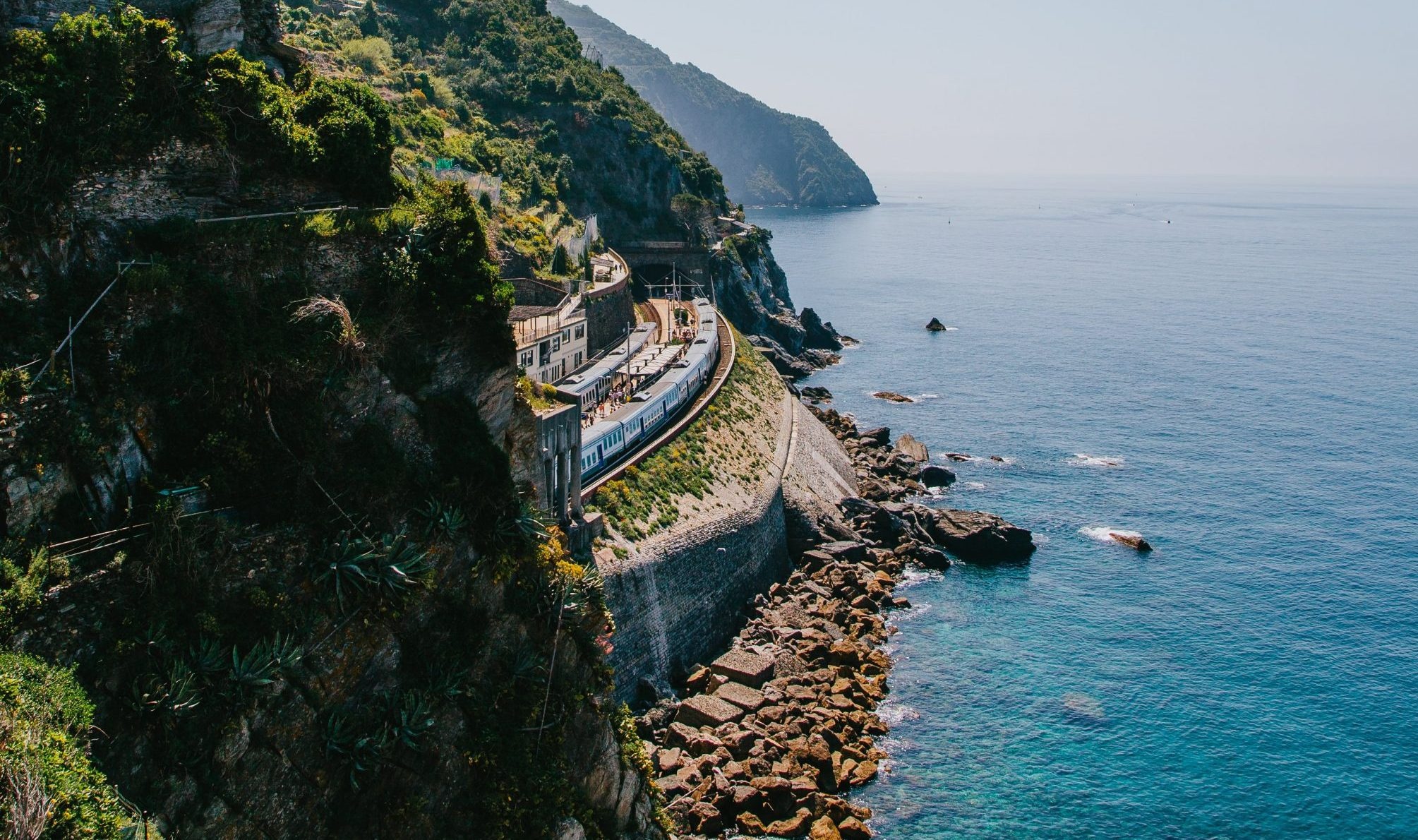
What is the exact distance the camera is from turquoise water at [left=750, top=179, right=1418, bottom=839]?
44750mm

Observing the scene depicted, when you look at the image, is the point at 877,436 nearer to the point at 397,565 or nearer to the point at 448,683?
the point at 448,683

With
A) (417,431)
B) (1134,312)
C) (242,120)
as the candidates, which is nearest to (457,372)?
(417,431)

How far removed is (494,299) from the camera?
3231cm

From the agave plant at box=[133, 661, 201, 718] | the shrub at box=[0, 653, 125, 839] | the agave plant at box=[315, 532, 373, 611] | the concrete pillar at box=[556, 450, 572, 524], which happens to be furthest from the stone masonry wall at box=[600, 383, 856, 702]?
the shrub at box=[0, 653, 125, 839]

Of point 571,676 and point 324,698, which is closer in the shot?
point 324,698

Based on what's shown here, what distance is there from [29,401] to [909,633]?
44757 millimetres

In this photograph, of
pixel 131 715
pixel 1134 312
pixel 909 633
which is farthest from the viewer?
pixel 1134 312

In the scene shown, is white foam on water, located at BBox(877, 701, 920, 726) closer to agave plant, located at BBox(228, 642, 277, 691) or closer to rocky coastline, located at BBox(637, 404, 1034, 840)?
rocky coastline, located at BBox(637, 404, 1034, 840)

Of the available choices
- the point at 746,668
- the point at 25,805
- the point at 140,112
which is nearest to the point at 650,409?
the point at 746,668

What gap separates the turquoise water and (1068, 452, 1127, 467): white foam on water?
29cm

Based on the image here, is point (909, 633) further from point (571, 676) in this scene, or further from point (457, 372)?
point (457, 372)

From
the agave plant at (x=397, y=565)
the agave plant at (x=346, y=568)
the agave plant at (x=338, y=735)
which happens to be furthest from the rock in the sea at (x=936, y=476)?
the agave plant at (x=338, y=735)

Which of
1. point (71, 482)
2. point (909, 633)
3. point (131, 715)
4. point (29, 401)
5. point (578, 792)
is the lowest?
point (909, 633)

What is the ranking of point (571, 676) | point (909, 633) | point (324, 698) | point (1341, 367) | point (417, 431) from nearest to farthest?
point (324, 698)
point (417, 431)
point (571, 676)
point (909, 633)
point (1341, 367)
